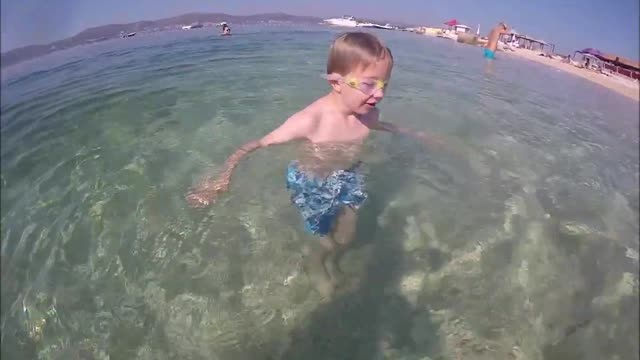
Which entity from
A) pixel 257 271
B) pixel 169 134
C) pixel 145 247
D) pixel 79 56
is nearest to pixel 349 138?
pixel 257 271

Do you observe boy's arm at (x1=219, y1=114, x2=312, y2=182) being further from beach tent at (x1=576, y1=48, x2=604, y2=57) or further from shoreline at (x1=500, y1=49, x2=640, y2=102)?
beach tent at (x1=576, y1=48, x2=604, y2=57)

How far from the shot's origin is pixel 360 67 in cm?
253

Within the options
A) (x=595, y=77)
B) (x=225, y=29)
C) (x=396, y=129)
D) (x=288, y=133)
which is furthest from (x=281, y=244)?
(x=595, y=77)

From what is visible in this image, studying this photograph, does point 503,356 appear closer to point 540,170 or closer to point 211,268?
point 211,268

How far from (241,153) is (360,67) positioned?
0.92 m

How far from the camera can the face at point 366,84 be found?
254 cm

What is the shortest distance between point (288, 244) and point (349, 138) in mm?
876

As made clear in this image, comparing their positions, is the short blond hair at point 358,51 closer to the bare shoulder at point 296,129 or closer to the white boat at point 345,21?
the bare shoulder at point 296,129

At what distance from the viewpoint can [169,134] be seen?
4.42m

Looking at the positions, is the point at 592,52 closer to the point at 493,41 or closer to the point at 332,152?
the point at 493,41

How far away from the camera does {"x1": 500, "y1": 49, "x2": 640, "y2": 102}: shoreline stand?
11.0m

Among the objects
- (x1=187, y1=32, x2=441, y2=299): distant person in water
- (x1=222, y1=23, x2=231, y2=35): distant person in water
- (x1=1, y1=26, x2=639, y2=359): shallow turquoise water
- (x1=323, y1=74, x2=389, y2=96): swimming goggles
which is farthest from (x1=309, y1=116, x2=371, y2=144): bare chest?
(x1=222, y1=23, x2=231, y2=35): distant person in water

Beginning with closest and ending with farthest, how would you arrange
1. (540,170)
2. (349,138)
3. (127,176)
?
(349,138)
(127,176)
(540,170)

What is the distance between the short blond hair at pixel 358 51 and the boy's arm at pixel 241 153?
45 cm
